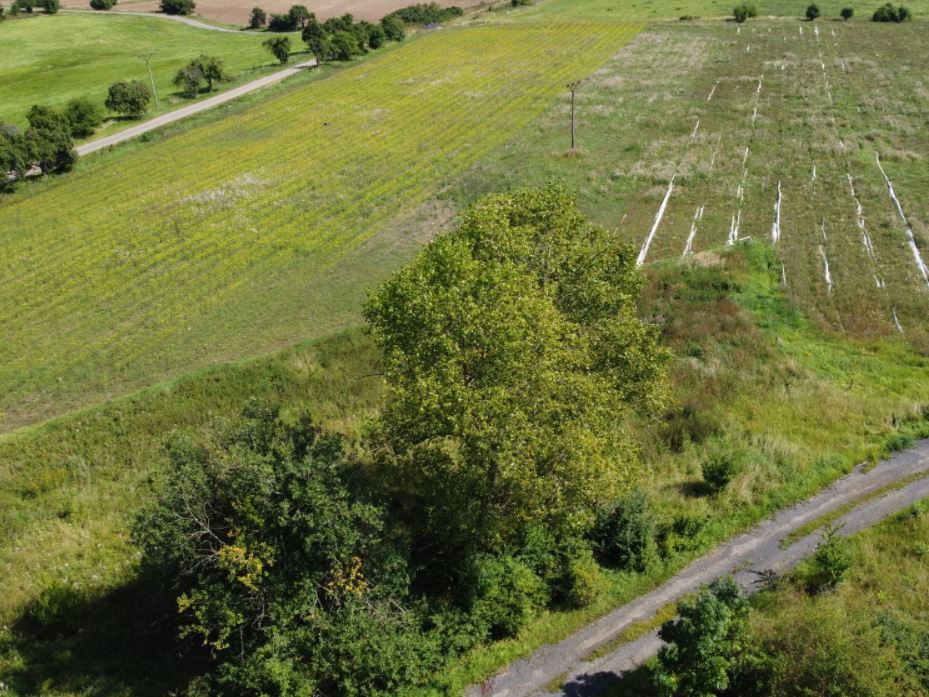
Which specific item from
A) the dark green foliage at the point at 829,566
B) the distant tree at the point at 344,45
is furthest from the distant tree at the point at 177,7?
the dark green foliage at the point at 829,566

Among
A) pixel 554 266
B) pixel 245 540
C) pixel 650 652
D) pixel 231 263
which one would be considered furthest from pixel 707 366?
pixel 231 263

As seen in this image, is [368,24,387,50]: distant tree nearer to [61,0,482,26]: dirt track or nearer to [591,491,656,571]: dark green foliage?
[61,0,482,26]: dirt track

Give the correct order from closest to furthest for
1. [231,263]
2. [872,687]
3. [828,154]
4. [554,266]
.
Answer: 1. [872,687]
2. [554,266]
3. [231,263]
4. [828,154]

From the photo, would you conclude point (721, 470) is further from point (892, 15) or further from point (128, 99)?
point (892, 15)

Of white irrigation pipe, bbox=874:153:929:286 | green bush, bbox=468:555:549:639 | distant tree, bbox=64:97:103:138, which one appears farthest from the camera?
distant tree, bbox=64:97:103:138

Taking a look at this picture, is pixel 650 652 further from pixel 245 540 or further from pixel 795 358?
pixel 795 358

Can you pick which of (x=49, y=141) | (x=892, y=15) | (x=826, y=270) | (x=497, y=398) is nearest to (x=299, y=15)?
(x=49, y=141)

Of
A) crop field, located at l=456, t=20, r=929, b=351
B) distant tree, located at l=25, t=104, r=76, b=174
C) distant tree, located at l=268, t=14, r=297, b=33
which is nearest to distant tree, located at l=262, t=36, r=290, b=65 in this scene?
distant tree, located at l=268, t=14, r=297, b=33
